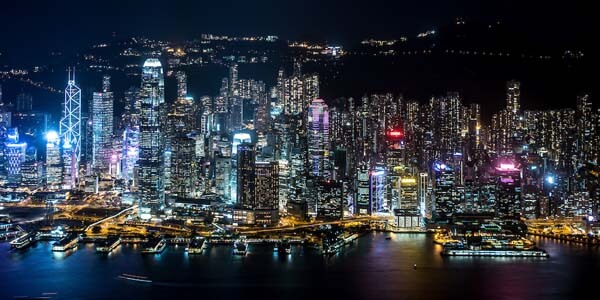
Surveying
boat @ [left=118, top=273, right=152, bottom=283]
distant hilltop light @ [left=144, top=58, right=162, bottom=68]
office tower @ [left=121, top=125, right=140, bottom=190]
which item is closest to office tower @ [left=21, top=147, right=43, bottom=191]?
office tower @ [left=121, top=125, right=140, bottom=190]

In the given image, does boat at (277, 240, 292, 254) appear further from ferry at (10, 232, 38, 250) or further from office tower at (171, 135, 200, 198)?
office tower at (171, 135, 200, 198)

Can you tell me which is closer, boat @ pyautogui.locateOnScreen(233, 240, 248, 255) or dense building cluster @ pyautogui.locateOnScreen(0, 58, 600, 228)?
boat @ pyautogui.locateOnScreen(233, 240, 248, 255)

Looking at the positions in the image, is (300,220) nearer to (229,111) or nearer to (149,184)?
(149,184)

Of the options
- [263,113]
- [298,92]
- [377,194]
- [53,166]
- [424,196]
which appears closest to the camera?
[424,196]

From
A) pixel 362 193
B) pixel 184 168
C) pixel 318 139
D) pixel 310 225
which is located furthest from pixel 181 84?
pixel 310 225

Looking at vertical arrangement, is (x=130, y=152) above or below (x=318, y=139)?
below

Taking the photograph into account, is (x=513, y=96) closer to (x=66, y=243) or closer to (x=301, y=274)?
(x=301, y=274)
